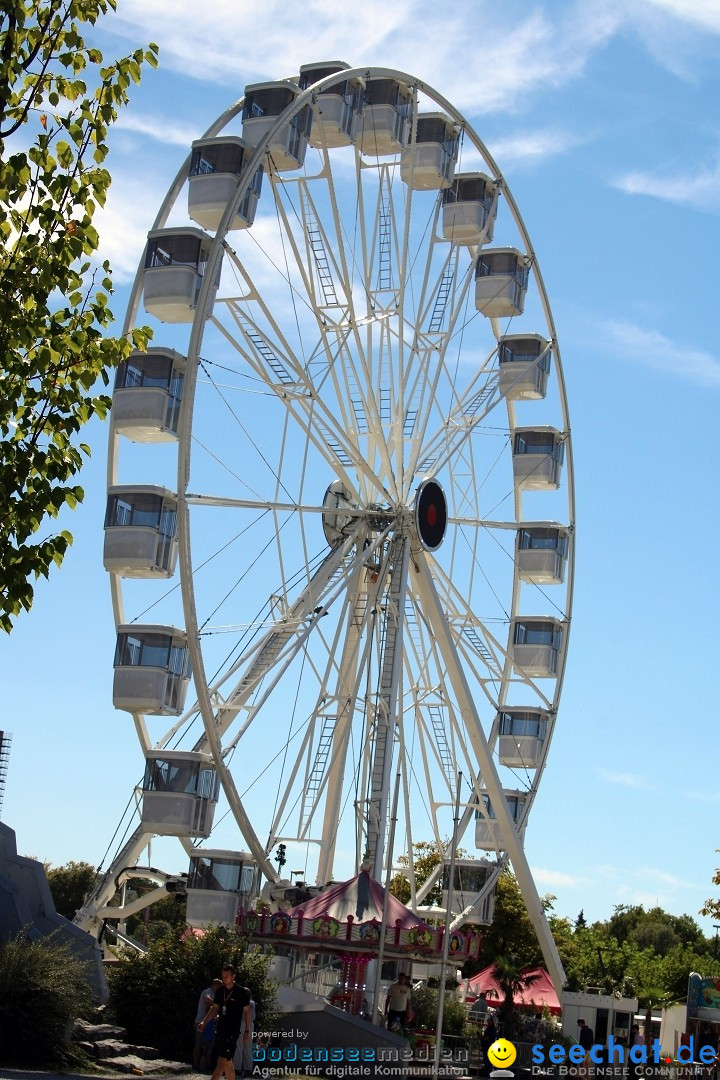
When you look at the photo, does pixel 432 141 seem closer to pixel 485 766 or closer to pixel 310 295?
pixel 310 295

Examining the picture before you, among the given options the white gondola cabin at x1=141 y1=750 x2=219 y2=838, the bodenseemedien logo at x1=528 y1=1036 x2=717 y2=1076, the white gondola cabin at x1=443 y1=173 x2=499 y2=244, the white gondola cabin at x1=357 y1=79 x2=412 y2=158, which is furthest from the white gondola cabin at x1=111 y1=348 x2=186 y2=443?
the bodenseemedien logo at x1=528 y1=1036 x2=717 y2=1076

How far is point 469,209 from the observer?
33.8 metres

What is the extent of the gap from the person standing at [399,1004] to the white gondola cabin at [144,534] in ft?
25.2

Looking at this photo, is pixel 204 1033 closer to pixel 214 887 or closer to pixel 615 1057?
pixel 214 887

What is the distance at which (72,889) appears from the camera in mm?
71688

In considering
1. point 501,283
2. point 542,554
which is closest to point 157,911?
point 542,554

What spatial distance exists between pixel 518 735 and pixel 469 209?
37.1 feet

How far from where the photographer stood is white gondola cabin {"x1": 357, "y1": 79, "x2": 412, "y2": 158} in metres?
31.3

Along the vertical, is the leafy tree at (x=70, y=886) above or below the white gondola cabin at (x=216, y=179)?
below

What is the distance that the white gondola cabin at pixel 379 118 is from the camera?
1232 inches

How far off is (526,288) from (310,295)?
25.6ft

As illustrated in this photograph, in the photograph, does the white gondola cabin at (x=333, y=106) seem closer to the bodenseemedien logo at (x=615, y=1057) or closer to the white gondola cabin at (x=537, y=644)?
the white gondola cabin at (x=537, y=644)

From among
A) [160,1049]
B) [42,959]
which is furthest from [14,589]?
[160,1049]

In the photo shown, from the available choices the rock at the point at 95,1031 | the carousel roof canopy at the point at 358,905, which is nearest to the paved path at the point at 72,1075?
the rock at the point at 95,1031
